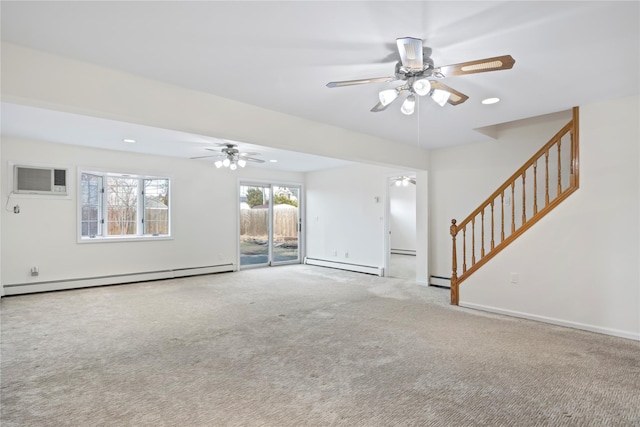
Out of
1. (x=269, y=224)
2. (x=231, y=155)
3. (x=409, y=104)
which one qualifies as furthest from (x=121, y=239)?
(x=409, y=104)

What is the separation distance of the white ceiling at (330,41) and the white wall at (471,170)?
134 centimetres

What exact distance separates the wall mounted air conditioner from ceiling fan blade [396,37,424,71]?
19.0ft

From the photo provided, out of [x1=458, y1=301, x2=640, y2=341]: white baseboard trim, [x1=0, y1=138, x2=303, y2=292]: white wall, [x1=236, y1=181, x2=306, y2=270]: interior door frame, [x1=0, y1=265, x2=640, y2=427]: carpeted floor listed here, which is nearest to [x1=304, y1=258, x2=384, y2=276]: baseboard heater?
[x1=236, y1=181, x2=306, y2=270]: interior door frame

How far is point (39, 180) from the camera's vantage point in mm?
5355

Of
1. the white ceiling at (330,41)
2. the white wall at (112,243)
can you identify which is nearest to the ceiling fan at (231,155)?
the white wall at (112,243)

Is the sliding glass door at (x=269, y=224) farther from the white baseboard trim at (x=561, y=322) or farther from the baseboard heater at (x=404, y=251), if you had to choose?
the white baseboard trim at (x=561, y=322)

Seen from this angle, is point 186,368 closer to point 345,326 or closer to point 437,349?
point 345,326

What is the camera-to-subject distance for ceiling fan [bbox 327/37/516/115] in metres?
2.05

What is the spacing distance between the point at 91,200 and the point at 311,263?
4.80 metres

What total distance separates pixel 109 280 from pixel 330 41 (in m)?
5.74

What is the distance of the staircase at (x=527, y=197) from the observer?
392cm

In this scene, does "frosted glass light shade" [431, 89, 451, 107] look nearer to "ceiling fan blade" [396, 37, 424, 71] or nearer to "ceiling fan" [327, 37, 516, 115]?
"ceiling fan" [327, 37, 516, 115]

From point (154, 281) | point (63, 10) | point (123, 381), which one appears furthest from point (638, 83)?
point (154, 281)

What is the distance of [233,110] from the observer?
350cm
